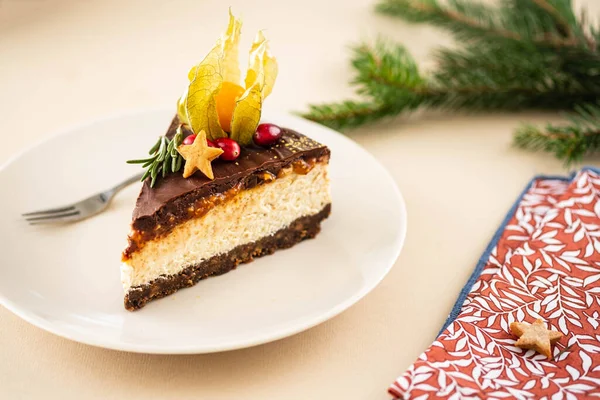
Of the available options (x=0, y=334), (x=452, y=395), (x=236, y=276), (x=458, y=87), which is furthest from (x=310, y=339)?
(x=458, y=87)

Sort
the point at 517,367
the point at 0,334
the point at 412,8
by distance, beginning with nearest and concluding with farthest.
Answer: the point at 517,367 → the point at 0,334 → the point at 412,8

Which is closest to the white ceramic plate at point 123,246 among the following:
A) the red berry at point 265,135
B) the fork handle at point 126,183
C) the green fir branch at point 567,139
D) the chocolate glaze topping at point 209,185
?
the fork handle at point 126,183

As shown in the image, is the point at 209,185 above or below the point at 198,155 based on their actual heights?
below

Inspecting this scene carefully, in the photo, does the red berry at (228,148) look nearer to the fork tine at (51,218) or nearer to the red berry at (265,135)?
the red berry at (265,135)

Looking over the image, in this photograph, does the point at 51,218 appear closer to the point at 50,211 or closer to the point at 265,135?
the point at 50,211

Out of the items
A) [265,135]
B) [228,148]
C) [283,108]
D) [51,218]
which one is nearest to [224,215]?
[228,148]

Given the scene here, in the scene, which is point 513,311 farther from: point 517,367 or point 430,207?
point 430,207
